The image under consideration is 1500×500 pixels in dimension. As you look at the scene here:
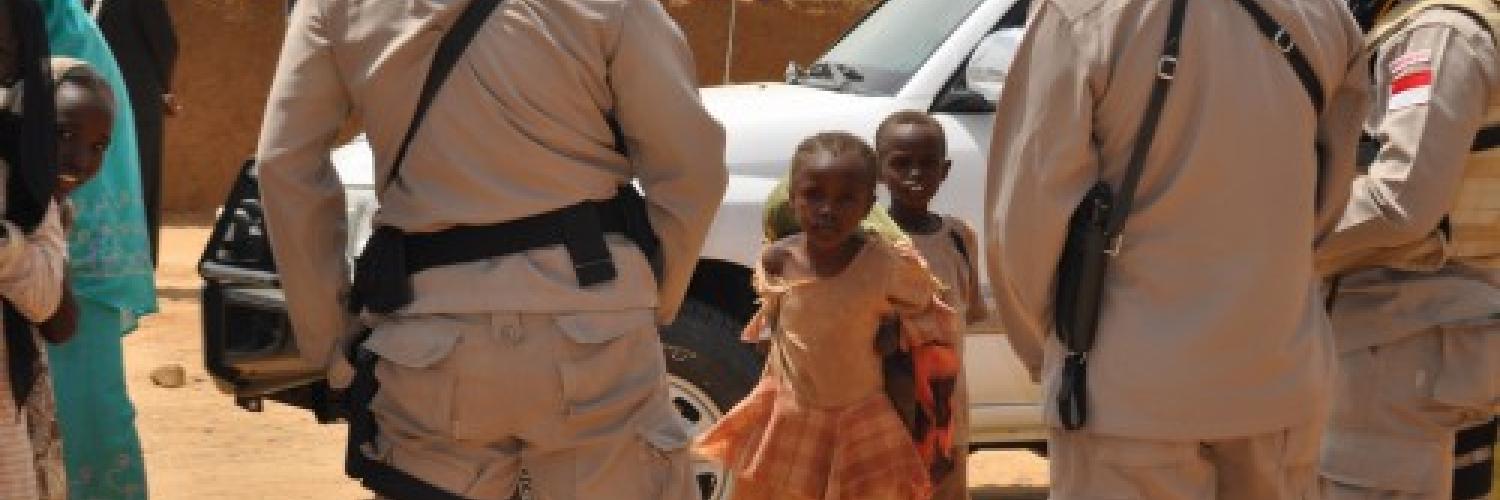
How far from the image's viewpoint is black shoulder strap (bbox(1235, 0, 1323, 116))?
5.16m

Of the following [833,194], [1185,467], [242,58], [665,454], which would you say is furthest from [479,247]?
[242,58]

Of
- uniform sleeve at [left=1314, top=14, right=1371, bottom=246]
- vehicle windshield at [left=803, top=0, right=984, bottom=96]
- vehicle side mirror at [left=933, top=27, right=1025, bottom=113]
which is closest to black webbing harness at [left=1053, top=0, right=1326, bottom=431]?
uniform sleeve at [left=1314, top=14, right=1371, bottom=246]

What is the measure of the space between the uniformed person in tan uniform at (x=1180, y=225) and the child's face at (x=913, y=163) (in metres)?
1.81

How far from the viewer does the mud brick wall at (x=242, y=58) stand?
18.2 meters

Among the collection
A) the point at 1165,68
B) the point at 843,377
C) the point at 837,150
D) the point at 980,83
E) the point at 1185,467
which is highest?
the point at 1165,68

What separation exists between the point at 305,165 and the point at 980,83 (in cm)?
363

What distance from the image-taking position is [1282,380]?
17.1 feet

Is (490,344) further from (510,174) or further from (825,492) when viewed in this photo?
(825,492)

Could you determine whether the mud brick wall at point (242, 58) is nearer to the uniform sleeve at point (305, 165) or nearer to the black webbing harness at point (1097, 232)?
the uniform sleeve at point (305, 165)

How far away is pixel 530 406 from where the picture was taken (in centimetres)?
528

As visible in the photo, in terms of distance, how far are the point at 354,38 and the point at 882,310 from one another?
74.7 inches

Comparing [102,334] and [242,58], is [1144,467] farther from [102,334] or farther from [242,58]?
[242,58]

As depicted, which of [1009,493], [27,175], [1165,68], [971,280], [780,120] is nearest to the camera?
[1165,68]

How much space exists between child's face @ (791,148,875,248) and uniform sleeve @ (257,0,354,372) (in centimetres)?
152
